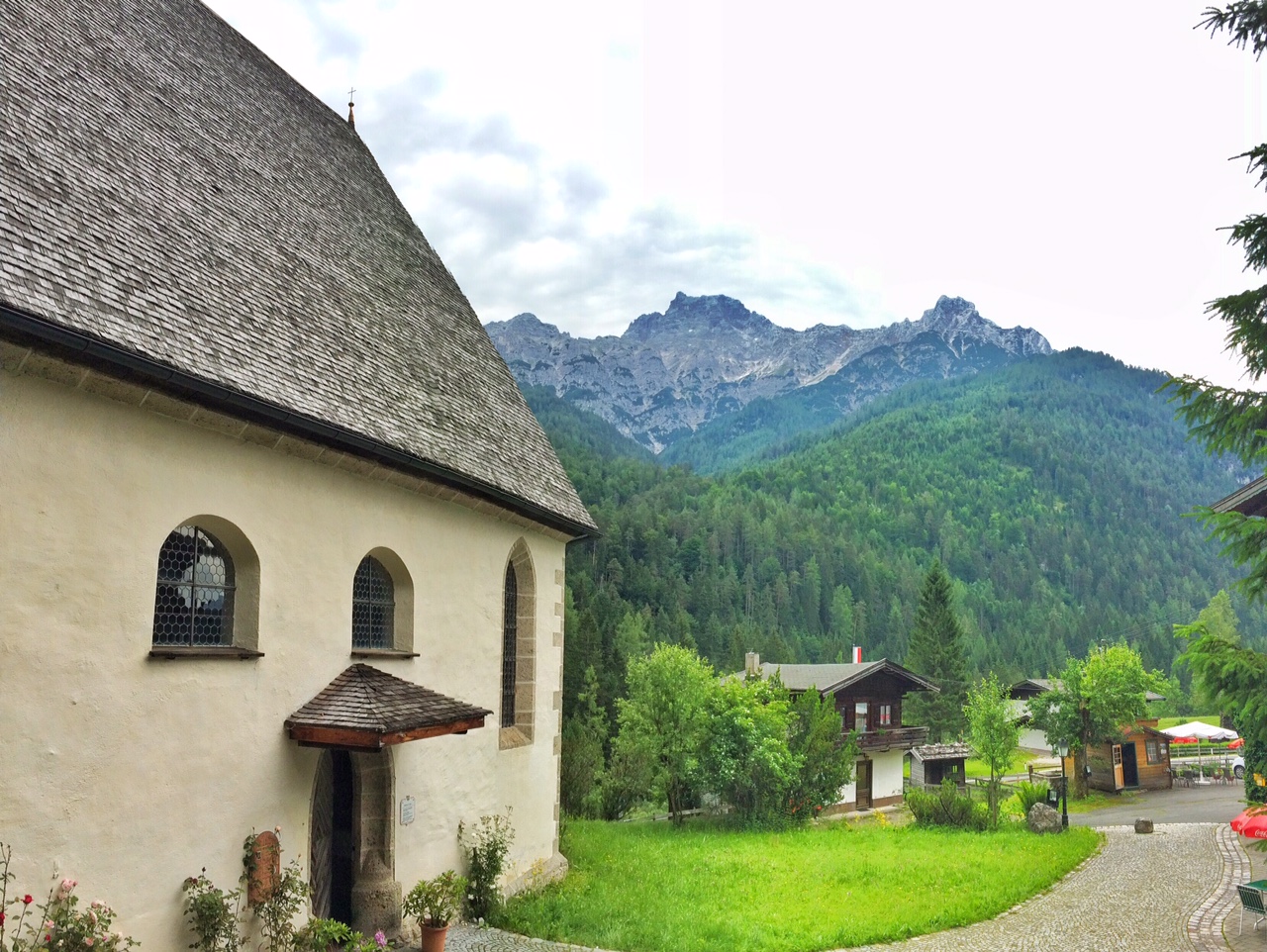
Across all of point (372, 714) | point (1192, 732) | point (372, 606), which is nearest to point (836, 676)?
point (1192, 732)

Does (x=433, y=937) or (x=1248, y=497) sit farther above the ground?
(x=1248, y=497)

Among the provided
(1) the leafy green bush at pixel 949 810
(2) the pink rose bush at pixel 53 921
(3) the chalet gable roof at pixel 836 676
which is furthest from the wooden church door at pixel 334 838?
(3) the chalet gable roof at pixel 836 676

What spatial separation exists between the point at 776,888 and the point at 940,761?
3347 centimetres

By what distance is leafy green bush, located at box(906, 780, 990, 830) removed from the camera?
91.6 ft

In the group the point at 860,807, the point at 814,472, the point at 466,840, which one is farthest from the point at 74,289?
the point at 814,472

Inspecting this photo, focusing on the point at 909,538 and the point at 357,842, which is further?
the point at 909,538

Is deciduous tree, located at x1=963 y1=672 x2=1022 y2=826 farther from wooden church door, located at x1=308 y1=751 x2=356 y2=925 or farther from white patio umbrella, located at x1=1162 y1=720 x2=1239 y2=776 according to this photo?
wooden church door, located at x1=308 y1=751 x2=356 y2=925

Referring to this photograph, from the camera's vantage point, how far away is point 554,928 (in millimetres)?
11516

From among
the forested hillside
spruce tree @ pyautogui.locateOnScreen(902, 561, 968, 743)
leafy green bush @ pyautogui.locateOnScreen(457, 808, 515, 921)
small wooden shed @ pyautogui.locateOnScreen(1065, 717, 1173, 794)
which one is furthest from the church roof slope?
spruce tree @ pyautogui.locateOnScreen(902, 561, 968, 743)

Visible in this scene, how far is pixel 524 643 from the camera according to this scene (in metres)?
14.7

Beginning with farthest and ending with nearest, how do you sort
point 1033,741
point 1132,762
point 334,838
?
point 1033,741, point 1132,762, point 334,838

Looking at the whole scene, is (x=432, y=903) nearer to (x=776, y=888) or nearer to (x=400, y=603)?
(x=400, y=603)

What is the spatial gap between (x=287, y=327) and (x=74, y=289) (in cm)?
304

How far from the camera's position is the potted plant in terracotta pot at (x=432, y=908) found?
32.4 feet
